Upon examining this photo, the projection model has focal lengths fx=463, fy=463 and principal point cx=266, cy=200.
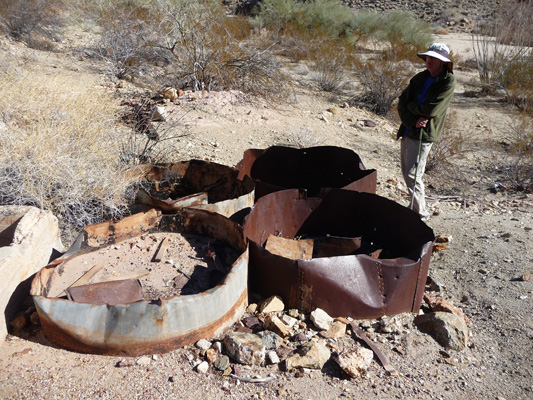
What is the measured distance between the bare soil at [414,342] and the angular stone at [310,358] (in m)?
0.05

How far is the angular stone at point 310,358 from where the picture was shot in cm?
271

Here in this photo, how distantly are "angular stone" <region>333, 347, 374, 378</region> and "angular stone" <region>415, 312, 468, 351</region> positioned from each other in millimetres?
553

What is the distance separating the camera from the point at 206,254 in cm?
378

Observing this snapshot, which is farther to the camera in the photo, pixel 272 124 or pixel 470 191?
pixel 272 124

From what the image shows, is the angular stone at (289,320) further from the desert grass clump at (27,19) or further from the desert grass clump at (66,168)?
the desert grass clump at (27,19)

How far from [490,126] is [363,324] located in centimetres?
732

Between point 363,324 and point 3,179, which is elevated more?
point 3,179

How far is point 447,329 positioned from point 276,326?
111cm

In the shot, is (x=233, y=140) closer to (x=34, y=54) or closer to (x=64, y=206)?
(x=64, y=206)

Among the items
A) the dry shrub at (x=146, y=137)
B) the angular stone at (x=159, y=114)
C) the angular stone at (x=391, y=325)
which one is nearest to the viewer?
the angular stone at (x=391, y=325)

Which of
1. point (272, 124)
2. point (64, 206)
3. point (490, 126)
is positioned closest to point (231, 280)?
point (64, 206)

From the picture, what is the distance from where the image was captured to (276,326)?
117 inches

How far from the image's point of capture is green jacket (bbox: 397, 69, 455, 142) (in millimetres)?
4113

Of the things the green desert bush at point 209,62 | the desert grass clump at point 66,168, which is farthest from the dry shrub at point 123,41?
the desert grass clump at point 66,168
